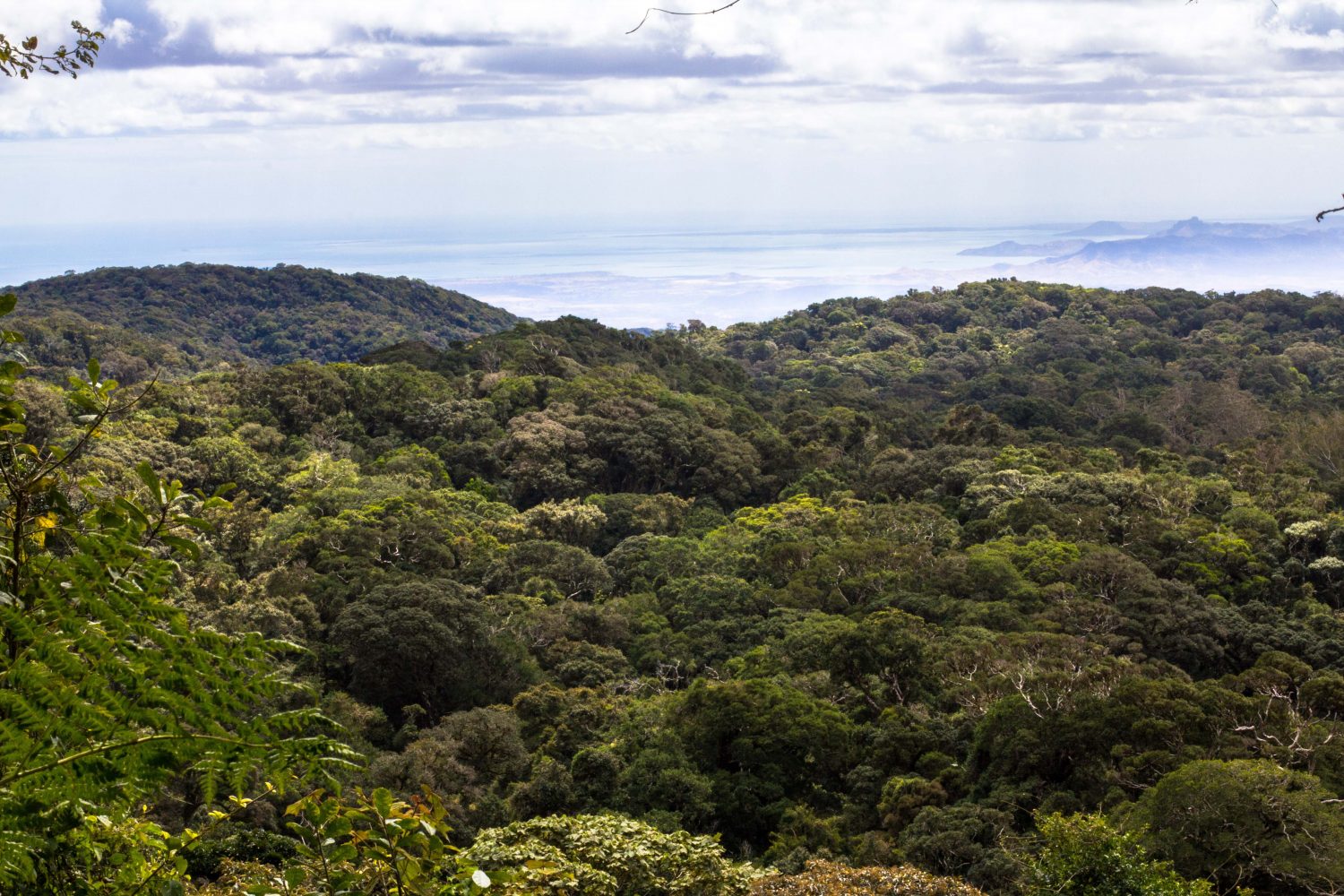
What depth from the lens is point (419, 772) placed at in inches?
659

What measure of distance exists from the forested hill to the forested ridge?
4205cm

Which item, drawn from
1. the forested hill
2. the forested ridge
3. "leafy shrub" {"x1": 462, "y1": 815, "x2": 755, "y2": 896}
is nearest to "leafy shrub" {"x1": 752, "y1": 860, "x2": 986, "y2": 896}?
the forested ridge

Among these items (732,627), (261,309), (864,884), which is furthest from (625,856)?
(261,309)

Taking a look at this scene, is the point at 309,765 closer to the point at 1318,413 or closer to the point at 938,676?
the point at 938,676

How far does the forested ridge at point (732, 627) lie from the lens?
11016mm

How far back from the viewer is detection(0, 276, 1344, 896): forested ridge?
1102 centimetres

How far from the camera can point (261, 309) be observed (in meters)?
93.6

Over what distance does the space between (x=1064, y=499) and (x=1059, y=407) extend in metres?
18.7

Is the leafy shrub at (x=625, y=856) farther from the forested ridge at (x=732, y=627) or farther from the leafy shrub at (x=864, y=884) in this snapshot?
the leafy shrub at (x=864, y=884)

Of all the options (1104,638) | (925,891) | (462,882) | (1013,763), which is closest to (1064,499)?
(1104,638)

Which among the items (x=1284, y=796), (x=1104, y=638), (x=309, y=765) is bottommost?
(x=1104, y=638)

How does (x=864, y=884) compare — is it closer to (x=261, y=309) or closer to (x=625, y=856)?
(x=625, y=856)

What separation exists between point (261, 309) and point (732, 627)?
78.8 metres

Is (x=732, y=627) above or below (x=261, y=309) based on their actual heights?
below
